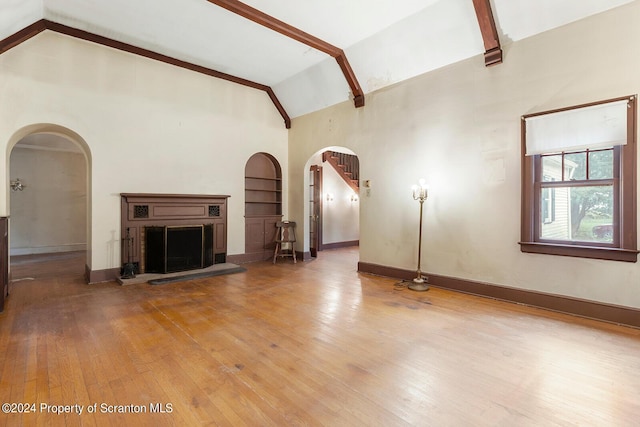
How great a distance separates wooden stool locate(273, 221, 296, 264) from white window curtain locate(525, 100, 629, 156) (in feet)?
16.4

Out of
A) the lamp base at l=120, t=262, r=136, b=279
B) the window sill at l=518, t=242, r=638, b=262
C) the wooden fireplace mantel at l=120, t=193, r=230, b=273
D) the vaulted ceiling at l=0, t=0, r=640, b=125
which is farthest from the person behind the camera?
the wooden fireplace mantel at l=120, t=193, r=230, b=273

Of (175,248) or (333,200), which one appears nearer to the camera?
(175,248)

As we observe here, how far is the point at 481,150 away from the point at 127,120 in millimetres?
5859

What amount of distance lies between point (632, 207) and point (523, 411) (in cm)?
282

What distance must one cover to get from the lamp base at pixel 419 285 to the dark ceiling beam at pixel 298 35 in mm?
3432

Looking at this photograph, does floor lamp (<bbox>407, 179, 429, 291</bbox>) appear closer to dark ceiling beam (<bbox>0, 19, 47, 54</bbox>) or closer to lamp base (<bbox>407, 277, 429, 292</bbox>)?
lamp base (<bbox>407, 277, 429, 292</bbox>)

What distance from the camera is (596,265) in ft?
11.6

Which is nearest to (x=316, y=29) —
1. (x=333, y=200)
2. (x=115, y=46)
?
(x=115, y=46)

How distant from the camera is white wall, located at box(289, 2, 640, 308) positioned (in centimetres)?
345

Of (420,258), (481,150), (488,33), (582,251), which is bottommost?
(420,258)

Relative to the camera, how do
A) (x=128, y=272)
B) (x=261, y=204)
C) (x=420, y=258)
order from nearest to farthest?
(x=420, y=258) → (x=128, y=272) → (x=261, y=204)

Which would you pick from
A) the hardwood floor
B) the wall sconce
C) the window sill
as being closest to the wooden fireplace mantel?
the hardwood floor

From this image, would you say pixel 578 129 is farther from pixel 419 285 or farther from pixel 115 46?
pixel 115 46

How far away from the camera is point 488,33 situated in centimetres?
402
